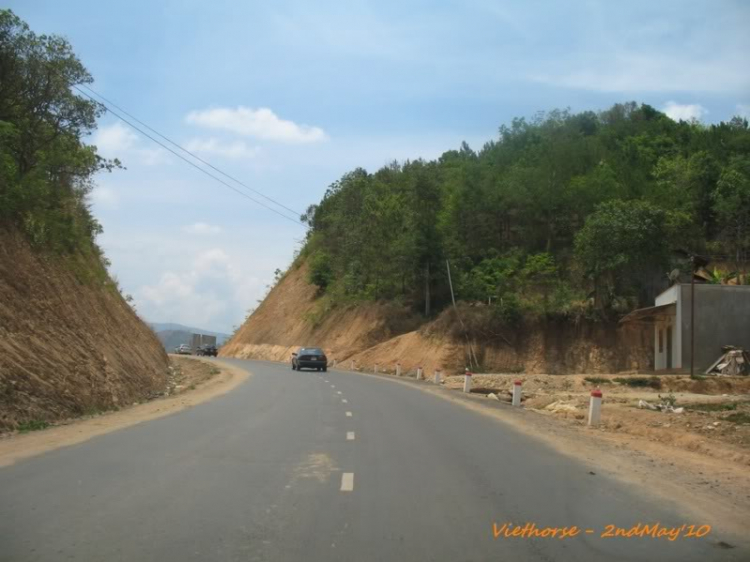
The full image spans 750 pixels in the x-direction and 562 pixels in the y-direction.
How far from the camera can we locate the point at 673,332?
3997 cm

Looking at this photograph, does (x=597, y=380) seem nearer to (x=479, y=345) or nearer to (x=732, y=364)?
(x=732, y=364)

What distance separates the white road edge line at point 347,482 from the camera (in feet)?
28.9

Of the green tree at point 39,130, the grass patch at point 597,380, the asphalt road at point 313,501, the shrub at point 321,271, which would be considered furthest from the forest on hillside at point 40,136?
the shrub at point 321,271

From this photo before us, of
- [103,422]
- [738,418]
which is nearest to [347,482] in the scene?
[103,422]

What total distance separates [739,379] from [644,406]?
1274 cm

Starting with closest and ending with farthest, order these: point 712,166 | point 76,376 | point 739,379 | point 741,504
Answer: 1. point 741,504
2. point 76,376
3. point 739,379
4. point 712,166

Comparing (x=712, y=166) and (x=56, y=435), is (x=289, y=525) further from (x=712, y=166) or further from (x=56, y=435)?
(x=712, y=166)

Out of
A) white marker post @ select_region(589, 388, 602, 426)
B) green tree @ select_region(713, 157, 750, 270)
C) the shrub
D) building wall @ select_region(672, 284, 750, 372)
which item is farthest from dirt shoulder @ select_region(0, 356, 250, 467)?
the shrub

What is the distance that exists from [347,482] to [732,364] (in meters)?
31.6

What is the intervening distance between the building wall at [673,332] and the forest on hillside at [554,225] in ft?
14.5

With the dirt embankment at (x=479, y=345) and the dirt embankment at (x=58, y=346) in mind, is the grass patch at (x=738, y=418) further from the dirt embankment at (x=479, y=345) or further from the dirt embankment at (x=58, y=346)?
the dirt embankment at (x=479, y=345)

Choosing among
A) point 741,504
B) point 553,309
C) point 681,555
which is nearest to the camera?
point 681,555

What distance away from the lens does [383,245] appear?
60562 mm

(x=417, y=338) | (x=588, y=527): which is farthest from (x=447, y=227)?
(x=588, y=527)
